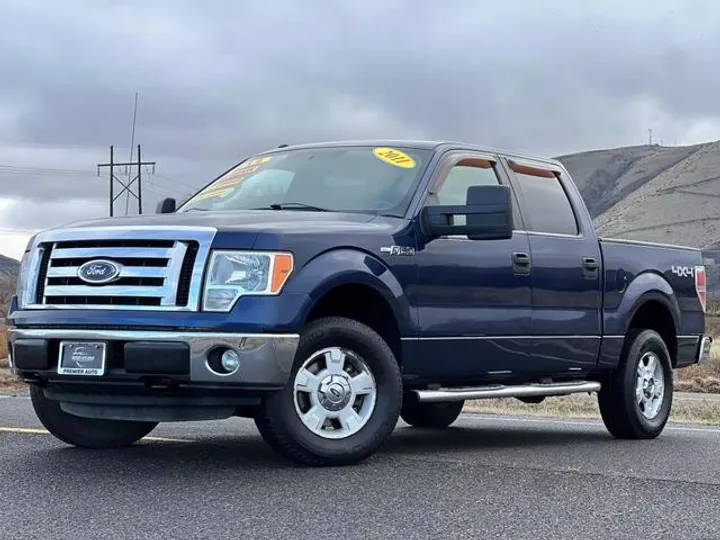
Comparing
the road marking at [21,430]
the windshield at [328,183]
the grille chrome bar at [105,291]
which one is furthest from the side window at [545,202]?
the road marking at [21,430]

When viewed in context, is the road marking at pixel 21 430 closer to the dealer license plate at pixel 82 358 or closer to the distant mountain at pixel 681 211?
the dealer license plate at pixel 82 358

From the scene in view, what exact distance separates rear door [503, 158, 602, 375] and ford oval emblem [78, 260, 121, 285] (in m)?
2.90

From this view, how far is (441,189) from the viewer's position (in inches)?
303

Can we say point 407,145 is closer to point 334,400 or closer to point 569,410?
point 334,400

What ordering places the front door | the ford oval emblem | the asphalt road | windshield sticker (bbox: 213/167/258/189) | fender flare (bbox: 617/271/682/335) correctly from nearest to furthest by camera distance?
the asphalt road
the ford oval emblem
the front door
windshield sticker (bbox: 213/167/258/189)
fender flare (bbox: 617/271/682/335)

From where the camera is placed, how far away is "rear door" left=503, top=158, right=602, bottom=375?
8.09 m

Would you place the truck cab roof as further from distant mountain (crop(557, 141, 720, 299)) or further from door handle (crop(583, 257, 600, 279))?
distant mountain (crop(557, 141, 720, 299))

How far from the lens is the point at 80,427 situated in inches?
Answer: 283

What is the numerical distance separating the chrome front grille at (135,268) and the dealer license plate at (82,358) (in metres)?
0.21

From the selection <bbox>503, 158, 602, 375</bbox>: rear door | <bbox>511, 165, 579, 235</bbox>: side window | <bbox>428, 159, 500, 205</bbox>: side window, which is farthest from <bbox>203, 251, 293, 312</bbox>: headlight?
<bbox>511, 165, 579, 235</bbox>: side window

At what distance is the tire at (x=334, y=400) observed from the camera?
20.6ft

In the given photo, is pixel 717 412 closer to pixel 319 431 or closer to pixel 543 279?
pixel 543 279

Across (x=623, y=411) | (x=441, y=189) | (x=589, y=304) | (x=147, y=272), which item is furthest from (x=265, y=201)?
(x=623, y=411)

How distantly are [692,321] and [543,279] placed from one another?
7.80 feet
